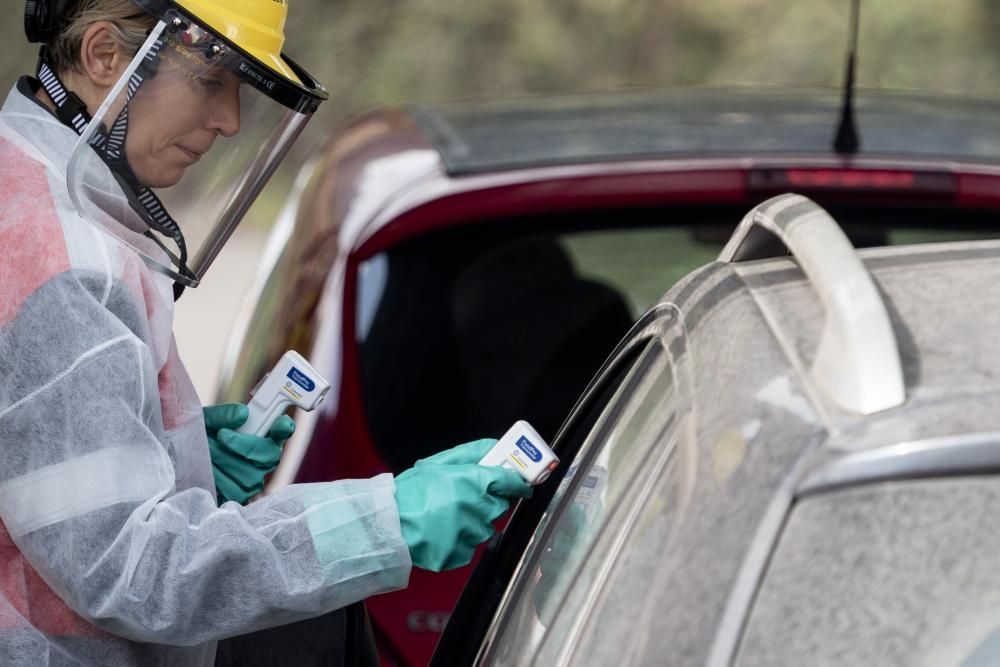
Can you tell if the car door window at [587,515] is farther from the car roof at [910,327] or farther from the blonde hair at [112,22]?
the blonde hair at [112,22]

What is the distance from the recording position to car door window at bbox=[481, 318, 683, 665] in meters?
1.50

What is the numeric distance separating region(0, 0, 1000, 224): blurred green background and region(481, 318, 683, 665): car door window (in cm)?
1864

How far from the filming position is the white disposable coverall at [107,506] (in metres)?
1.79

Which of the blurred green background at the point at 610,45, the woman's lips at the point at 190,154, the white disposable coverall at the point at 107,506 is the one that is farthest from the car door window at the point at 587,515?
the blurred green background at the point at 610,45

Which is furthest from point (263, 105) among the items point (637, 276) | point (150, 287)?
point (637, 276)

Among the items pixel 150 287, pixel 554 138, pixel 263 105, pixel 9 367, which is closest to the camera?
pixel 9 367

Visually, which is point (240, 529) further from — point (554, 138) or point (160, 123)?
point (554, 138)

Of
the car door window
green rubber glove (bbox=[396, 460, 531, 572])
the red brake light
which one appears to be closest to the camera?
the car door window

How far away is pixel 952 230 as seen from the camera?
9.70 feet

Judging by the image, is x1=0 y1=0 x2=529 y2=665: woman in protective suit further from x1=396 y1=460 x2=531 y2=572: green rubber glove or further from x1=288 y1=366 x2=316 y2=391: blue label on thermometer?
x1=288 y1=366 x2=316 y2=391: blue label on thermometer

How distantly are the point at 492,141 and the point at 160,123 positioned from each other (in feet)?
3.95

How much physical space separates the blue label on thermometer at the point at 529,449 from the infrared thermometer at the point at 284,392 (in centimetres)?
46

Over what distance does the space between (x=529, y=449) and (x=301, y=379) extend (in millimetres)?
492

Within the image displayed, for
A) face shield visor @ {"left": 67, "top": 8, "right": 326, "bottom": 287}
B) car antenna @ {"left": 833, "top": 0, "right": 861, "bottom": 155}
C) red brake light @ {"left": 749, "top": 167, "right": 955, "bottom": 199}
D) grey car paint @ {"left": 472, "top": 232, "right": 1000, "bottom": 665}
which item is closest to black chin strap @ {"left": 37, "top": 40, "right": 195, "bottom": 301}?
face shield visor @ {"left": 67, "top": 8, "right": 326, "bottom": 287}
